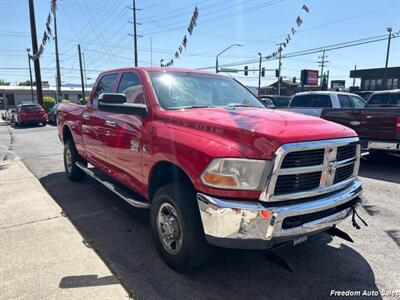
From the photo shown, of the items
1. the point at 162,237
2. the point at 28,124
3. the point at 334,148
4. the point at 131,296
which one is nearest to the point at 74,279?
the point at 131,296

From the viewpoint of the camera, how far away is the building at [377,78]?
44.2 m

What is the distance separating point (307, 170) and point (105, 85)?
11.8 feet

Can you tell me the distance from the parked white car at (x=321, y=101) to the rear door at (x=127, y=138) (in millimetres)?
6871

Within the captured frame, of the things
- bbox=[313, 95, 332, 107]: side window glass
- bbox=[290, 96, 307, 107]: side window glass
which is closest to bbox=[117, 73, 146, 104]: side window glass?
bbox=[313, 95, 332, 107]: side window glass

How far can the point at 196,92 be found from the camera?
393cm

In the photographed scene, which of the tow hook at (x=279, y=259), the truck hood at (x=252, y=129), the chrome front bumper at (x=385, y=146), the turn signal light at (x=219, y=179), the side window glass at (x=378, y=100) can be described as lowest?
the tow hook at (x=279, y=259)

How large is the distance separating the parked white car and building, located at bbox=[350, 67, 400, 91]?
130ft

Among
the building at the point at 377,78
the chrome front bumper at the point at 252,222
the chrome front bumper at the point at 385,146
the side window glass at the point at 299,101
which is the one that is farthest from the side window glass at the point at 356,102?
the building at the point at 377,78

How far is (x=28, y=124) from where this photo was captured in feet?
74.1

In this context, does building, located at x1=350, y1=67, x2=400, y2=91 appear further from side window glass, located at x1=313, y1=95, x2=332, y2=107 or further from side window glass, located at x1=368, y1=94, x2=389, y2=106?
side window glass, located at x1=313, y1=95, x2=332, y2=107

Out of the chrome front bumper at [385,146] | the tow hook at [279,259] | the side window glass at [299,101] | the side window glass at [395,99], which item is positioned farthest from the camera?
the side window glass at [299,101]

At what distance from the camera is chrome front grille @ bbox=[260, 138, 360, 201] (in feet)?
8.15

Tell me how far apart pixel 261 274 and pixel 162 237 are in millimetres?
1027

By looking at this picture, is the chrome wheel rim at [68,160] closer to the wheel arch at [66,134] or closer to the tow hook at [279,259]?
the wheel arch at [66,134]
